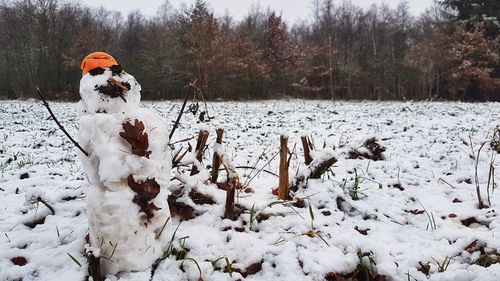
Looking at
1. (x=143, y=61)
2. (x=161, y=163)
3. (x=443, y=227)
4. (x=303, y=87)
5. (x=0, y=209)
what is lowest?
(x=443, y=227)

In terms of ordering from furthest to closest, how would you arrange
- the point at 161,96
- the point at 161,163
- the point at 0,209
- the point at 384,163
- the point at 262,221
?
the point at 161,96
the point at 384,163
the point at 0,209
the point at 262,221
the point at 161,163

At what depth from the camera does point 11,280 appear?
1956mm

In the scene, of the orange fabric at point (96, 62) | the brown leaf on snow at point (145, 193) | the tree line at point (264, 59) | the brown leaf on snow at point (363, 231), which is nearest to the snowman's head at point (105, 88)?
the orange fabric at point (96, 62)

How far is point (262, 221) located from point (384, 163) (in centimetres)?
236

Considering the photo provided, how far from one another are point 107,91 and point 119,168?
476mm

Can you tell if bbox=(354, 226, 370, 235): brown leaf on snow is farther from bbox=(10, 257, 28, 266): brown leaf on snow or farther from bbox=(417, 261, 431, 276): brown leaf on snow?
bbox=(10, 257, 28, 266): brown leaf on snow

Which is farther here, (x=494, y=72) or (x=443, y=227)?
(x=494, y=72)

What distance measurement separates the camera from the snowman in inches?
74.3

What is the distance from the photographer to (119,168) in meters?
1.88

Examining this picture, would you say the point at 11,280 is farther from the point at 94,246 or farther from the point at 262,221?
the point at 262,221

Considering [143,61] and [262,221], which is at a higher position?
[143,61]

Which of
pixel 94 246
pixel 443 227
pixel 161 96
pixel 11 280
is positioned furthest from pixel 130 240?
pixel 161 96

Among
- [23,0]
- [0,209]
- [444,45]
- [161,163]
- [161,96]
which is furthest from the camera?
[23,0]

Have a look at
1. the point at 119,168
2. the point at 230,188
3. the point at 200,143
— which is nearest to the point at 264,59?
the point at 200,143
